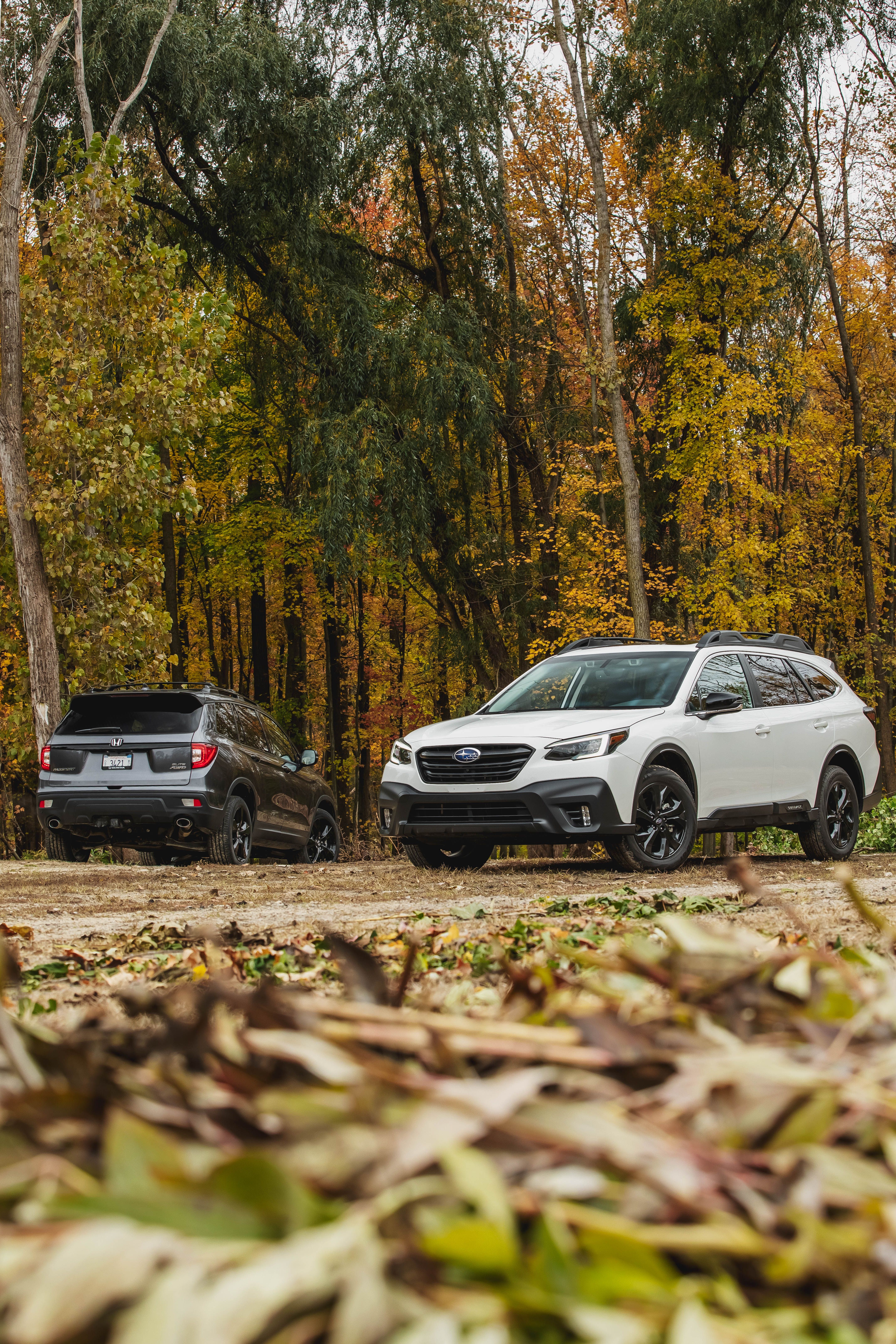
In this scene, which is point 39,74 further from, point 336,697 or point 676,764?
point 336,697

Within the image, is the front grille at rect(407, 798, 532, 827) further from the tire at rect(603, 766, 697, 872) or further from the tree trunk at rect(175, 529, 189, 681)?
the tree trunk at rect(175, 529, 189, 681)

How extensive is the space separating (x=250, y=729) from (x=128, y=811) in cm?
216

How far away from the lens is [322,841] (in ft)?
54.9

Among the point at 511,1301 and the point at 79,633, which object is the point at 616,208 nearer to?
the point at 79,633

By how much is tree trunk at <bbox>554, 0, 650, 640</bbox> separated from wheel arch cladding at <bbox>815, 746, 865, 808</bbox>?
9344 mm

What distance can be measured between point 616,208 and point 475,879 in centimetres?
2179

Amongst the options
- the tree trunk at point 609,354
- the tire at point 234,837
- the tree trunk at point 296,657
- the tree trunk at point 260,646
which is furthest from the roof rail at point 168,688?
the tree trunk at point 296,657

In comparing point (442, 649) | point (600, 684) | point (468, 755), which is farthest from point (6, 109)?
point (442, 649)

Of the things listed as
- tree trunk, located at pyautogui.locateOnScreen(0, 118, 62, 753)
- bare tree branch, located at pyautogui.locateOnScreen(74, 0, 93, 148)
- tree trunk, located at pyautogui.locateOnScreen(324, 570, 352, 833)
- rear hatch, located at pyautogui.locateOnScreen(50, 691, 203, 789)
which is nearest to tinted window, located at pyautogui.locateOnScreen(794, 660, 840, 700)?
rear hatch, located at pyautogui.locateOnScreen(50, 691, 203, 789)

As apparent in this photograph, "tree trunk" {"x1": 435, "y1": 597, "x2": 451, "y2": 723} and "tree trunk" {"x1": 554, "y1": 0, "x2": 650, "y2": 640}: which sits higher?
"tree trunk" {"x1": 554, "y1": 0, "x2": 650, "y2": 640}

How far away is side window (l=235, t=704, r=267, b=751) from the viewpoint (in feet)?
45.5

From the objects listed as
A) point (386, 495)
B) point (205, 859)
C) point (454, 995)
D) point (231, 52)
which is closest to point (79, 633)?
point (205, 859)

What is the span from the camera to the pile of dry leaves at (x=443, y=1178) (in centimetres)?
78

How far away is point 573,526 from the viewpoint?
24891mm
